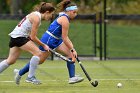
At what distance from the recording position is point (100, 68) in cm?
1814

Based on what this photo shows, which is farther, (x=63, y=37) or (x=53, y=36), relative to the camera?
(x=53, y=36)

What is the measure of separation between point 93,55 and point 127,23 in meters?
4.51

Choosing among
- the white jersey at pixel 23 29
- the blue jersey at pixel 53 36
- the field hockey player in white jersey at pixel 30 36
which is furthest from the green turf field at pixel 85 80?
the white jersey at pixel 23 29

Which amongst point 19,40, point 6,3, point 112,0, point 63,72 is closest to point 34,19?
point 19,40

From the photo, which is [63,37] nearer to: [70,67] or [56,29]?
[56,29]

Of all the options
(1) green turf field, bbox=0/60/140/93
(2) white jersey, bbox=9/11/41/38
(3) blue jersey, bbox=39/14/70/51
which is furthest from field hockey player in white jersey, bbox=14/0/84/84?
(2) white jersey, bbox=9/11/41/38

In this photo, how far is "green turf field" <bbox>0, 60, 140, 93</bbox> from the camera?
12.0 meters

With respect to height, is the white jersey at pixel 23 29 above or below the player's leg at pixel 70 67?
above

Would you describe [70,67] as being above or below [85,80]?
above

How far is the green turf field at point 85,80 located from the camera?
39.4 feet

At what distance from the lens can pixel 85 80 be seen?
14375 millimetres

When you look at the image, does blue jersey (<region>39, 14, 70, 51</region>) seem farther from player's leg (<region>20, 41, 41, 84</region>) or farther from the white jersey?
the white jersey

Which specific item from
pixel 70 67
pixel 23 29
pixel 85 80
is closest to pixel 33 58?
pixel 23 29

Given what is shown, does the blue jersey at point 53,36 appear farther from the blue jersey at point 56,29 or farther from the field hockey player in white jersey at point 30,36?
the field hockey player in white jersey at point 30,36
